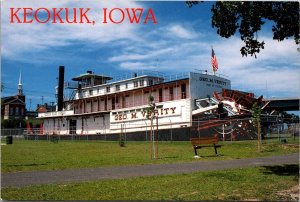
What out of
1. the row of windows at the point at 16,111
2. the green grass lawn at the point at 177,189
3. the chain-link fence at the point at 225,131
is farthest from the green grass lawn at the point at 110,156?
the row of windows at the point at 16,111

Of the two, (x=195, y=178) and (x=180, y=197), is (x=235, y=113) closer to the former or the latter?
(x=195, y=178)

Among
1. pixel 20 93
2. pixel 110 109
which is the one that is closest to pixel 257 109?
pixel 110 109

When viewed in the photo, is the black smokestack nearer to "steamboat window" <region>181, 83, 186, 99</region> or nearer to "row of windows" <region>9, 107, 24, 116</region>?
"steamboat window" <region>181, 83, 186, 99</region>

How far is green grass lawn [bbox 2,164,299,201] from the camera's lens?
7.90 metres

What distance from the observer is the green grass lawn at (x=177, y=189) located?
7.90 metres

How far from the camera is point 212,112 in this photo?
38250 mm

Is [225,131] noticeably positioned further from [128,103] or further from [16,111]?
[16,111]

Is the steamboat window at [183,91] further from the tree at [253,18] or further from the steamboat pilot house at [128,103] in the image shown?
the tree at [253,18]

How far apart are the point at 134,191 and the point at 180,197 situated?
1.28m

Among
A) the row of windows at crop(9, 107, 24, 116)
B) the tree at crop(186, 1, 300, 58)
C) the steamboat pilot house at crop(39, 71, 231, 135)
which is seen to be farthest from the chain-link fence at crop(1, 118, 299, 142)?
the row of windows at crop(9, 107, 24, 116)

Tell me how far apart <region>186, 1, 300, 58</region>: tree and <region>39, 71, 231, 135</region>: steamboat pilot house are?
2113cm

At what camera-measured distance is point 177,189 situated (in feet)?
28.9

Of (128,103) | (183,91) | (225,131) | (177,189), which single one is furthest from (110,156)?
(128,103)

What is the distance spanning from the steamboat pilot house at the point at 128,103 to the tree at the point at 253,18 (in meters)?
21.1
